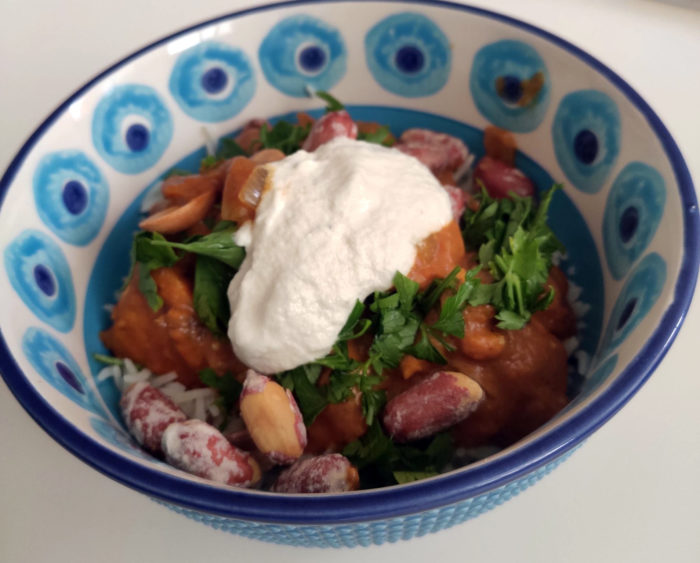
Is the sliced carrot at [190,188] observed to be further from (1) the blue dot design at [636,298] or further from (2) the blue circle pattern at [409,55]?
(1) the blue dot design at [636,298]

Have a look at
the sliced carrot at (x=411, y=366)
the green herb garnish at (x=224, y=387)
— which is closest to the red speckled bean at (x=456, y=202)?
the sliced carrot at (x=411, y=366)

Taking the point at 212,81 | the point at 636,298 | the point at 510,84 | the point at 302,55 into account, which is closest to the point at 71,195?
the point at 212,81

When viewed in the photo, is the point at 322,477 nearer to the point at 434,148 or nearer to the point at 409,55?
the point at 434,148

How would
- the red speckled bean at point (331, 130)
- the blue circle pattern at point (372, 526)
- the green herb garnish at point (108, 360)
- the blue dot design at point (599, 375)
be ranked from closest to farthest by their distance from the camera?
the blue circle pattern at point (372, 526)
the blue dot design at point (599, 375)
the green herb garnish at point (108, 360)
the red speckled bean at point (331, 130)

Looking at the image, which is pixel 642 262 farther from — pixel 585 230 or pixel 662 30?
pixel 662 30

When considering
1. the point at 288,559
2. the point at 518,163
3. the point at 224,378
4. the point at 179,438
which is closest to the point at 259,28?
the point at 518,163
